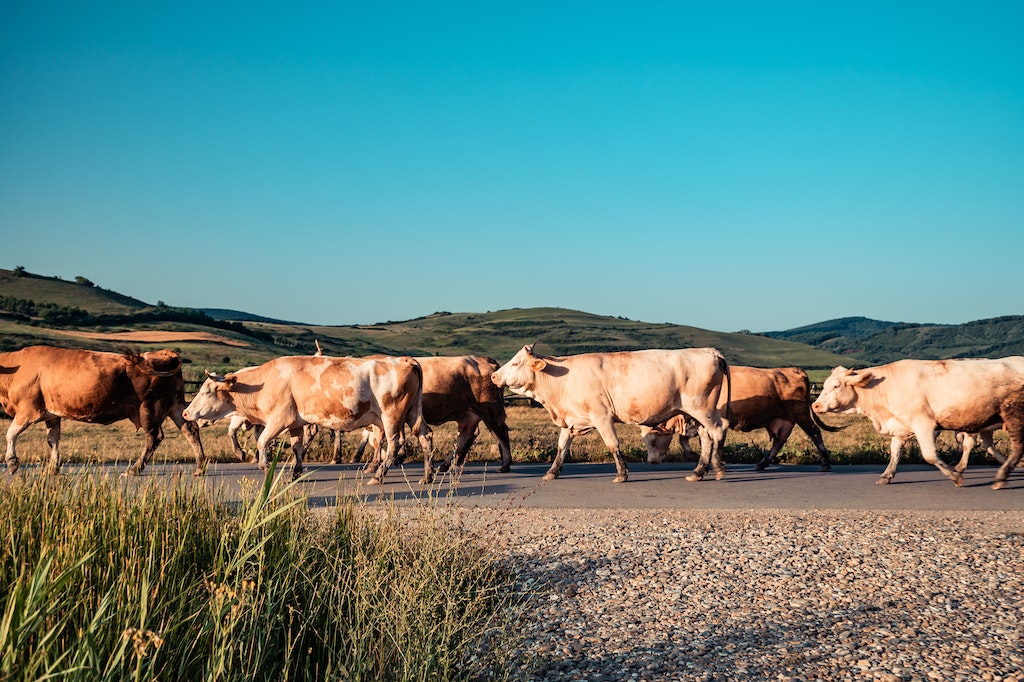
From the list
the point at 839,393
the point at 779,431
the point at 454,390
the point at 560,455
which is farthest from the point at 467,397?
the point at 839,393

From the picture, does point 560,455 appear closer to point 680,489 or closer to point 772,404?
point 680,489

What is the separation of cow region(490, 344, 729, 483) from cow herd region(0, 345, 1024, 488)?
2 cm

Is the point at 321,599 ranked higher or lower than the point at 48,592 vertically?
lower

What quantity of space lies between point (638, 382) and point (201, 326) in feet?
332

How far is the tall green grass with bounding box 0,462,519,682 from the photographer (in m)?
4.31

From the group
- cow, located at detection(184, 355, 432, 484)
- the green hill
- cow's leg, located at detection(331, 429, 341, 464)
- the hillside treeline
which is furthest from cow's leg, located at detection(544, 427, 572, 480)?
the hillside treeline

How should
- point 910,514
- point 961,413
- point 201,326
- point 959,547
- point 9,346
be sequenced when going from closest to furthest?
point 959,547
point 910,514
point 961,413
point 9,346
point 201,326

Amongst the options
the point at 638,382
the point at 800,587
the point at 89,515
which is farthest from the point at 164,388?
the point at 800,587

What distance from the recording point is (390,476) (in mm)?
14672

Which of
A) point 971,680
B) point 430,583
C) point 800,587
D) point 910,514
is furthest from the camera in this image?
point 910,514

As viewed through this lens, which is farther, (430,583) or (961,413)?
(961,413)

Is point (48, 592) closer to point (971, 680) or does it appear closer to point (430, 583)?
point (430, 583)

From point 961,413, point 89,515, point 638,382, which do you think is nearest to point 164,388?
point 638,382

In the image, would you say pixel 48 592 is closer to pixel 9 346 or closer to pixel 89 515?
pixel 89 515
